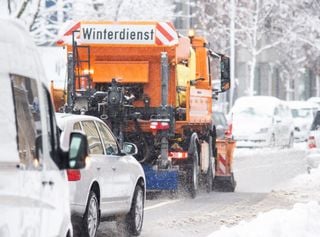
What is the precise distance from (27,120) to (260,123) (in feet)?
104

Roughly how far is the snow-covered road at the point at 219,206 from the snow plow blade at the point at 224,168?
1.03ft

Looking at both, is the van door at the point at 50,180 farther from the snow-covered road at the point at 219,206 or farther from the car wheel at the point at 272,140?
the car wheel at the point at 272,140

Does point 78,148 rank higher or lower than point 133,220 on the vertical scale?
higher

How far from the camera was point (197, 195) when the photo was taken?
2131cm

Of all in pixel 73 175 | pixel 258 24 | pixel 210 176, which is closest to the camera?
pixel 73 175

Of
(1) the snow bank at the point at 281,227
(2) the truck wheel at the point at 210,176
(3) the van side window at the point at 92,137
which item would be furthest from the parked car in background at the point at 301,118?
(3) the van side window at the point at 92,137

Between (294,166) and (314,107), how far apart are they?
61.9 ft

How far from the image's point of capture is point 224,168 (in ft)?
75.6

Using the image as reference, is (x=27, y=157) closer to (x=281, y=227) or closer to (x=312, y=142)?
(x=281, y=227)

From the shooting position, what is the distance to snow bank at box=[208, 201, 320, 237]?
11.8 meters

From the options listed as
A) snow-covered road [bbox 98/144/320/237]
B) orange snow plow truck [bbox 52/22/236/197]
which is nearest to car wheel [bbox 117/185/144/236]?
snow-covered road [bbox 98/144/320/237]

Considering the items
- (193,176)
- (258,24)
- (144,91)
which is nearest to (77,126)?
(144,91)

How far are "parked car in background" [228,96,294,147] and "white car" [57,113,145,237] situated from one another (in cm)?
2349

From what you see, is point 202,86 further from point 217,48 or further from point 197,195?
point 217,48
